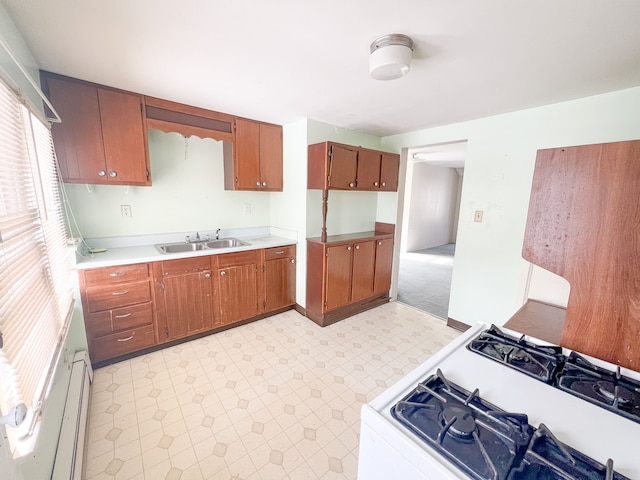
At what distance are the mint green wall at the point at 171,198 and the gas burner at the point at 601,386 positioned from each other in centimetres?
309

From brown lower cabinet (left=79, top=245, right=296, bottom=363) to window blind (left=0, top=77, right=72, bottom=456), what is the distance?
1.58 ft

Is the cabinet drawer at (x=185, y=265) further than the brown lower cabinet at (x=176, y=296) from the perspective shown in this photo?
Yes

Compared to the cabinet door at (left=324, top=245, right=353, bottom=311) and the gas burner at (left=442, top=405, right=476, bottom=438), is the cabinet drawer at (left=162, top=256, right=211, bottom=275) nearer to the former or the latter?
the cabinet door at (left=324, top=245, right=353, bottom=311)

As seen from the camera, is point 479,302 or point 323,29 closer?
point 323,29

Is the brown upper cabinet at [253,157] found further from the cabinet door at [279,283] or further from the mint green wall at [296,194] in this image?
the cabinet door at [279,283]

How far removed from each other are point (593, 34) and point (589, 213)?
1.03 m

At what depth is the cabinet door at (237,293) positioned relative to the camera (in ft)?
8.82

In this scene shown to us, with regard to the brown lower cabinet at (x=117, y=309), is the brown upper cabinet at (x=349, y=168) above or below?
above

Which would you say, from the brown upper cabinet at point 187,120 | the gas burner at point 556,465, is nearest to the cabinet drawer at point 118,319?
the brown upper cabinet at point 187,120

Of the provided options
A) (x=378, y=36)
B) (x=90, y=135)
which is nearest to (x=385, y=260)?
(x=378, y=36)

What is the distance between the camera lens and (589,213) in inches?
37.0

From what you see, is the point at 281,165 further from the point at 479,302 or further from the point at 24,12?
the point at 479,302

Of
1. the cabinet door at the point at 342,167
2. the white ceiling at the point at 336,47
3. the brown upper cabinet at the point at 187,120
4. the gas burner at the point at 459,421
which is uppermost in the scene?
the white ceiling at the point at 336,47

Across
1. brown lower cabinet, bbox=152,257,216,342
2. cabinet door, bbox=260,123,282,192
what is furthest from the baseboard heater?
cabinet door, bbox=260,123,282,192
